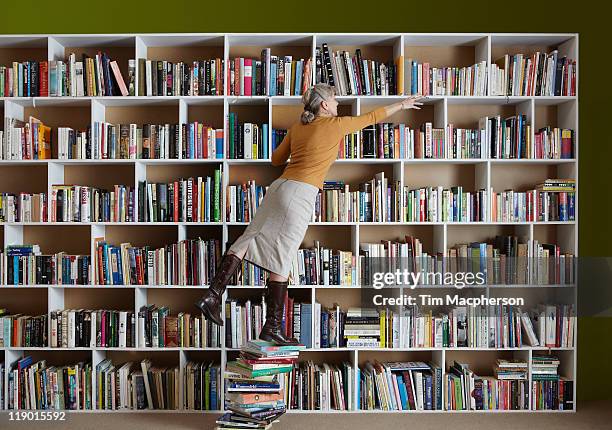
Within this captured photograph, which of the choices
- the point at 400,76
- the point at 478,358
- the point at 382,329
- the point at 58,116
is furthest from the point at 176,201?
the point at 478,358

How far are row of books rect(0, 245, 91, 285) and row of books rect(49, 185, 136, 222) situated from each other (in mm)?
285

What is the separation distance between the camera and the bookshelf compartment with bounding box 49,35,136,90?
176 inches

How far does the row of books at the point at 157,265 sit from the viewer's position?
14.3ft

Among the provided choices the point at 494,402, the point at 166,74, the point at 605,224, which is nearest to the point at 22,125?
the point at 166,74

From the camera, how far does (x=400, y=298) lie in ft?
15.2

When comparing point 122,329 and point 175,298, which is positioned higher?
point 175,298

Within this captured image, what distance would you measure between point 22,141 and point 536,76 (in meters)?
3.71

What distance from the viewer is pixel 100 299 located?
4703 millimetres

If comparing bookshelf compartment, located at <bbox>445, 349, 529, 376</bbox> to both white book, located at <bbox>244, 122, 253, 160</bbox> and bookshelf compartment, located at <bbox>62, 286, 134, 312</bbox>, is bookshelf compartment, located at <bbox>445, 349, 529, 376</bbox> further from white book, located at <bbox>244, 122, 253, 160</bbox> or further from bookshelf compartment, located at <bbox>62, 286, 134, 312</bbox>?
bookshelf compartment, located at <bbox>62, 286, 134, 312</bbox>

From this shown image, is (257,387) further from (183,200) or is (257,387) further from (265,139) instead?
(265,139)

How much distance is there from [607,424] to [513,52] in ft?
9.03

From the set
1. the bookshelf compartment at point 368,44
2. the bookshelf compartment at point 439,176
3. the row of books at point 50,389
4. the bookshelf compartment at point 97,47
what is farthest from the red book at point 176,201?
the bookshelf compartment at point 439,176

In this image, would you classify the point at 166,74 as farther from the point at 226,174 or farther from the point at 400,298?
the point at 400,298

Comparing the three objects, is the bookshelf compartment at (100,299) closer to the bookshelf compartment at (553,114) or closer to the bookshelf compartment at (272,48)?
the bookshelf compartment at (272,48)
